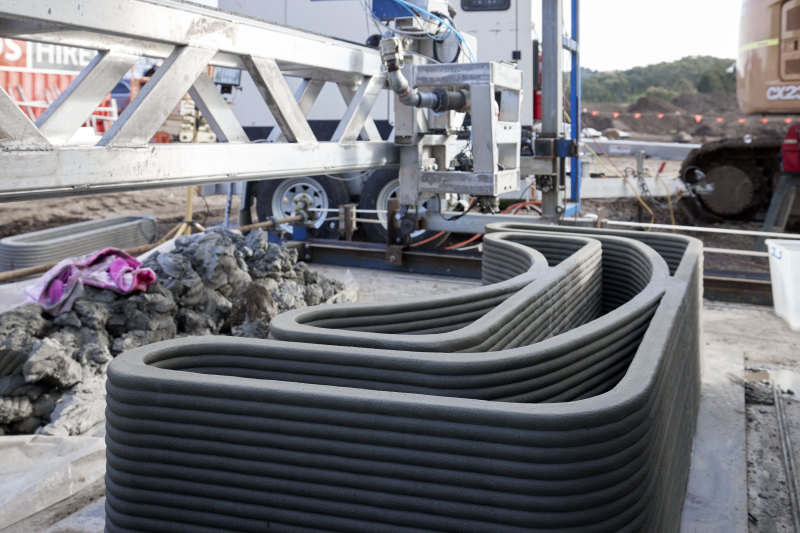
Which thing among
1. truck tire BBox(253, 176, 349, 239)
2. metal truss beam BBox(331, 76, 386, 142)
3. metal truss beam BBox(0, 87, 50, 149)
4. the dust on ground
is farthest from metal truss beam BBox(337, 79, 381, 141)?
the dust on ground

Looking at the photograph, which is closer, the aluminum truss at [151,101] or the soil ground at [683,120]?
the aluminum truss at [151,101]

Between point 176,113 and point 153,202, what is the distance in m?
2.97

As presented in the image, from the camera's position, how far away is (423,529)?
6.86 feet

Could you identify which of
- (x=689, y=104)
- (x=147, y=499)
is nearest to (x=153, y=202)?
(x=147, y=499)

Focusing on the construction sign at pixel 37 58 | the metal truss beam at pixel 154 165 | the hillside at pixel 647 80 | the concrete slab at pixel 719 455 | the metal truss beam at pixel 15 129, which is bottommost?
the concrete slab at pixel 719 455

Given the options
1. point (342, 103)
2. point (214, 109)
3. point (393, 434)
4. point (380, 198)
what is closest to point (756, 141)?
point (380, 198)

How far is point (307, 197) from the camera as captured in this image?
997cm

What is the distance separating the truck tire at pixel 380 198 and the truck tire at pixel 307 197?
0.38 meters

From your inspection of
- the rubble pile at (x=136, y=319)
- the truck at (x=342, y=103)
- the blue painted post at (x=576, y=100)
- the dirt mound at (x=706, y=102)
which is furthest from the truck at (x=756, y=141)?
the dirt mound at (x=706, y=102)

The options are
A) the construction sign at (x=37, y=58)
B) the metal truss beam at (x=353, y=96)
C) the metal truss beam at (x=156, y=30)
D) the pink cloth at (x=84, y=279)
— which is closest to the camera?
the metal truss beam at (x=156, y=30)

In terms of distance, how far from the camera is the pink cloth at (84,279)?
16.6ft

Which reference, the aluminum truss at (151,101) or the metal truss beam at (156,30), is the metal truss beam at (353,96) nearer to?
the aluminum truss at (151,101)

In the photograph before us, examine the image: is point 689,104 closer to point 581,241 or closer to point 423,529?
point 581,241

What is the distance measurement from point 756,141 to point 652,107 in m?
22.9
